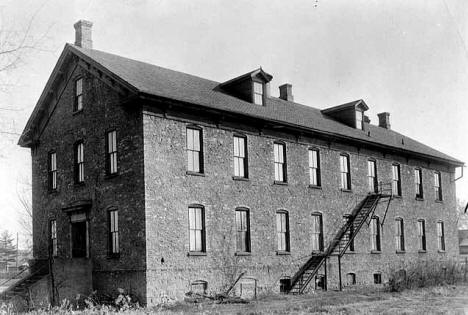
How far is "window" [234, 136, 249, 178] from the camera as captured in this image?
2348cm

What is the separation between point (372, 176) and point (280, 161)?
25.9ft

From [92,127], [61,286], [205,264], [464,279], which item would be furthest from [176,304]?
[464,279]

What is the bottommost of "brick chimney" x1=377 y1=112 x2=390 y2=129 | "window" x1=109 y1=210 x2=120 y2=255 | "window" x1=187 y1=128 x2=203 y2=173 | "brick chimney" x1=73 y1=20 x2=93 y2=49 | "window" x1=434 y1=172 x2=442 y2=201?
"window" x1=109 y1=210 x2=120 y2=255

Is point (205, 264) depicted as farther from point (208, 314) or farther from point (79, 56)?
point (79, 56)

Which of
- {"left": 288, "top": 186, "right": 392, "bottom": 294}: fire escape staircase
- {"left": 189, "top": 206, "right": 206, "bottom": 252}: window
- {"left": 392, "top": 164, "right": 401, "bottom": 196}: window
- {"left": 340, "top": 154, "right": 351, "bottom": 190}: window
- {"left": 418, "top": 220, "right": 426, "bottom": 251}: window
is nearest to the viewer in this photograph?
{"left": 189, "top": 206, "right": 206, "bottom": 252}: window

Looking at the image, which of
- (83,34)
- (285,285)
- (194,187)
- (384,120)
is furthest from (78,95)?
(384,120)

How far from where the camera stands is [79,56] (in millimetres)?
23641

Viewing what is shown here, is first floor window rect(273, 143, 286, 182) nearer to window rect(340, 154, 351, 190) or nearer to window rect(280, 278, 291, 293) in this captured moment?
Result: window rect(280, 278, 291, 293)

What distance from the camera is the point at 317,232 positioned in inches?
1057

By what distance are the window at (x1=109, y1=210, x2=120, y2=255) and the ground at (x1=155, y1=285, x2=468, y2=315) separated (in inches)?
152

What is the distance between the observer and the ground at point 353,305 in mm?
16750

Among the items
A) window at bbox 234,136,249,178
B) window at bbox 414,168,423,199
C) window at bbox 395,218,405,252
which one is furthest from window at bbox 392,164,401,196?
window at bbox 234,136,249,178

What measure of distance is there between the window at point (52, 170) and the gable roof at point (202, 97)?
64.6 inches

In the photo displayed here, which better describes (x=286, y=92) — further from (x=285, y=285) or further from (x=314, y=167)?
(x=285, y=285)
